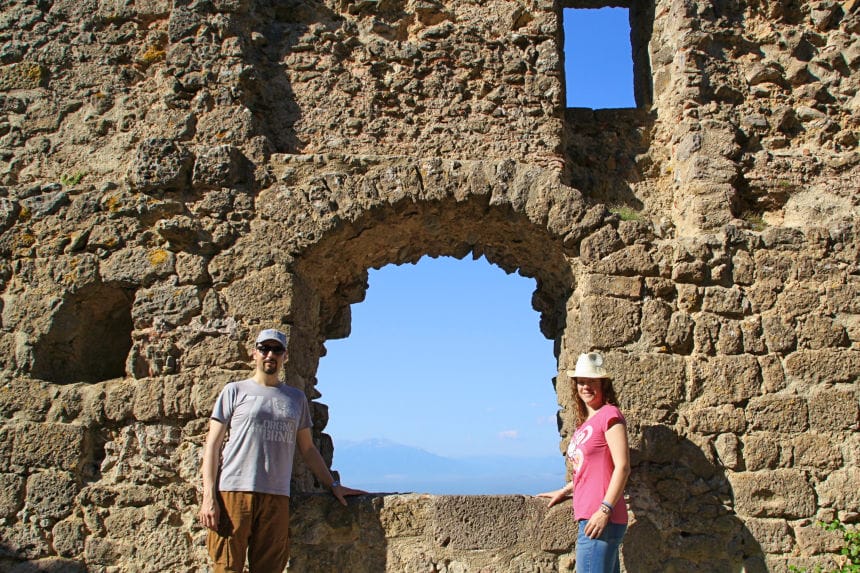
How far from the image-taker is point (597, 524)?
3.46 metres

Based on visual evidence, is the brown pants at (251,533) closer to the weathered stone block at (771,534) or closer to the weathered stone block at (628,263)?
the weathered stone block at (628,263)

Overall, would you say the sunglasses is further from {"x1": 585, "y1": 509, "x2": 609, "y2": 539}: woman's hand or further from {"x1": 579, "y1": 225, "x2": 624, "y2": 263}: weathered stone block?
{"x1": 579, "y1": 225, "x2": 624, "y2": 263}: weathered stone block

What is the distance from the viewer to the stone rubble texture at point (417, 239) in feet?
14.5

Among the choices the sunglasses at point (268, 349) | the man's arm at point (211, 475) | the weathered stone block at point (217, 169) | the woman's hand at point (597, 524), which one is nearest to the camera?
the woman's hand at point (597, 524)

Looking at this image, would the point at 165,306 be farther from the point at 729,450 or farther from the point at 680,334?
the point at 729,450

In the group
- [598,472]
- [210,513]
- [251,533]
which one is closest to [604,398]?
[598,472]

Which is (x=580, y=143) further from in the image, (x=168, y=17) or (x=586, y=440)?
(x=168, y=17)

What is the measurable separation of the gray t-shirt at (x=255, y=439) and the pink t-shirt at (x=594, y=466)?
55.2 inches

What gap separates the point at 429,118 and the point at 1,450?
3.20 m

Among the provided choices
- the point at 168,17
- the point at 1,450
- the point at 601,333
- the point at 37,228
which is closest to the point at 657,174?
the point at 601,333

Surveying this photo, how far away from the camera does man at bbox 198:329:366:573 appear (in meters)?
3.82

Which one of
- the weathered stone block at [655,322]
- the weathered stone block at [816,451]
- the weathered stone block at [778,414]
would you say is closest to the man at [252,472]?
the weathered stone block at [655,322]

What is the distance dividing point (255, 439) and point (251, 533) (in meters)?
0.46

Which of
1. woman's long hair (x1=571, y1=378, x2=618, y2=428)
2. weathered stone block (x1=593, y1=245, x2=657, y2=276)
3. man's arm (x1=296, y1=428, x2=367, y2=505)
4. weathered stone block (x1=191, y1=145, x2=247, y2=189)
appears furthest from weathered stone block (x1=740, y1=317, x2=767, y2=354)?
weathered stone block (x1=191, y1=145, x2=247, y2=189)
